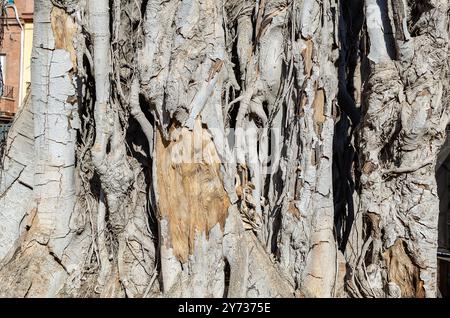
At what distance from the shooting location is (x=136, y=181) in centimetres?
429

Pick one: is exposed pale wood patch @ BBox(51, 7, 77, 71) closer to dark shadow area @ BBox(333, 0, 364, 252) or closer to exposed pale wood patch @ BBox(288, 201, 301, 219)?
exposed pale wood patch @ BBox(288, 201, 301, 219)

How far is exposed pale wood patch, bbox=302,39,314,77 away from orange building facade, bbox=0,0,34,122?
317 inches

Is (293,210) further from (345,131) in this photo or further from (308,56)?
(308,56)

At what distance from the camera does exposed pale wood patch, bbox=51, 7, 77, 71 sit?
4258mm

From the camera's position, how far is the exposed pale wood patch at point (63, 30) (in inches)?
168

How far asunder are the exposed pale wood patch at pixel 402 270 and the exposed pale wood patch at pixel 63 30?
112 inches

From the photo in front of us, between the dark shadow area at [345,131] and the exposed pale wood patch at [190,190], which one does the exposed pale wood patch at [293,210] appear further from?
the dark shadow area at [345,131]

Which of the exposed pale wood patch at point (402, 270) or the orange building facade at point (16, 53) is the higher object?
the orange building facade at point (16, 53)

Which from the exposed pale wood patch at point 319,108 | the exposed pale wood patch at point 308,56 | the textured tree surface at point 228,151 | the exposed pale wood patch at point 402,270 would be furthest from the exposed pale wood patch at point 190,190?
the exposed pale wood patch at point 402,270

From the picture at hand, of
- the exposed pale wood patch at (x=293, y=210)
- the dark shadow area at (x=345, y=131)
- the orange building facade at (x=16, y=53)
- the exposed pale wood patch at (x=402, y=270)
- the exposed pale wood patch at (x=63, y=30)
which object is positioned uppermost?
the orange building facade at (x=16, y=53)

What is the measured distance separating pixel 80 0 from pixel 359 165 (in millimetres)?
2538

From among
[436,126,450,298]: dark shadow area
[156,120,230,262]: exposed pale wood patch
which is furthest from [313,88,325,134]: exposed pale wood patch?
[436,126,450,298]: dark shadow area

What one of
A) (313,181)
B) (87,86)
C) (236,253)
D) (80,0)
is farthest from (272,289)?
(80,0)

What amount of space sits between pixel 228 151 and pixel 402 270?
1473mm
